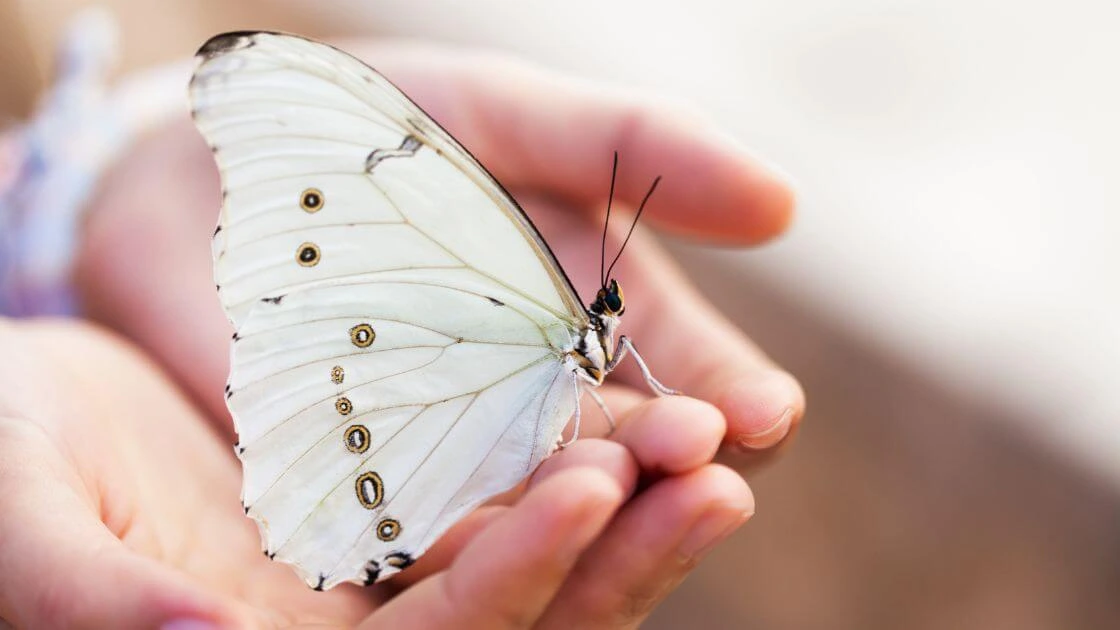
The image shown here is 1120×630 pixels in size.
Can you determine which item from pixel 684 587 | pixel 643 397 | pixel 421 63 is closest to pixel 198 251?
pixel 421 63

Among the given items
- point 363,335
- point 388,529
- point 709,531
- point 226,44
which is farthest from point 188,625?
point 226,44

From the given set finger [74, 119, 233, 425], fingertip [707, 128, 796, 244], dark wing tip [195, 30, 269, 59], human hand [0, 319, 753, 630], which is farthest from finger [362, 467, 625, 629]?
finger [74, 119, 233, 425]

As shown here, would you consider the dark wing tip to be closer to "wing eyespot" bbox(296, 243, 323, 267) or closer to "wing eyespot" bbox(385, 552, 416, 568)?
"wing eyespot" bbox(296, 243, 323, 267)

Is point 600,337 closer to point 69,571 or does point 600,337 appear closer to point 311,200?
point 311,200

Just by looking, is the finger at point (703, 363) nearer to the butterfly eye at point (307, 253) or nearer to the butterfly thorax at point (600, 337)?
the butterfly thorax at point (600, 337)

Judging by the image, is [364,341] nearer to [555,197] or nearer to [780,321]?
[555,197]

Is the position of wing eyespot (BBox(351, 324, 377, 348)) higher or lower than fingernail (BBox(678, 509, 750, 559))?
higher
